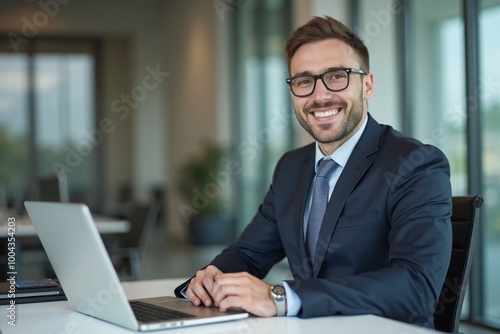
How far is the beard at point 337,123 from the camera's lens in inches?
83.1

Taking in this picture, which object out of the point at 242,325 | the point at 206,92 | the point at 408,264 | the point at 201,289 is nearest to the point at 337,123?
the point at 408,264

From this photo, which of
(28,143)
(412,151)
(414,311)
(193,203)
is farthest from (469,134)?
(28,143)

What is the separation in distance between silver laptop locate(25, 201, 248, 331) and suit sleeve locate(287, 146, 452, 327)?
217mm

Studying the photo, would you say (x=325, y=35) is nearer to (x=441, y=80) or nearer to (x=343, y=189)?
(x=343, y=189)

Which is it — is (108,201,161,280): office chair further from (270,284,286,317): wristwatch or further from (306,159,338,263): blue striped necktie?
(270,284,286,317): wristwatch

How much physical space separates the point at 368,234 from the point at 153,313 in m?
0.64

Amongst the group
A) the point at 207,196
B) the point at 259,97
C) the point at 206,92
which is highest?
the point at 206,92

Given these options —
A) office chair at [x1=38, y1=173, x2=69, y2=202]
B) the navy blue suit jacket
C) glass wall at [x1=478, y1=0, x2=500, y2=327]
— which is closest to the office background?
glass wall at [x1=478, y1=0, x2=500, y2=327]

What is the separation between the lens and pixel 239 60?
33.3 ft

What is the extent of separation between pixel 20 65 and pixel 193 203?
5463mm

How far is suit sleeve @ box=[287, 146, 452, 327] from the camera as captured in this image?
168cm

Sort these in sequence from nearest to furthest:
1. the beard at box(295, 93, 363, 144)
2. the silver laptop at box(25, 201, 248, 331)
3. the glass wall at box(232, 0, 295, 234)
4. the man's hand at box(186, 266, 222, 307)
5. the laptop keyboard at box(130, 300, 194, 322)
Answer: the silver laptop at box(25, 201, 248, 331), the laptop keyboard at box(130, 300, 194, 322), the man's hand at box(186, 266, 222, 307), the beard at box(295, 93, 363, 144), the glass wall at box(232, 0, 295, 234)

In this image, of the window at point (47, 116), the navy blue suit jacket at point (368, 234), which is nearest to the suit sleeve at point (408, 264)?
the navy blue suit jacket at point (368, 234)

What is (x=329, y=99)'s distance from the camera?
2105 millimetres
